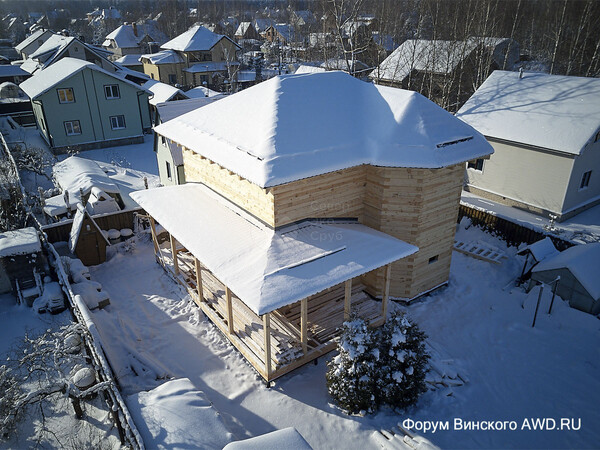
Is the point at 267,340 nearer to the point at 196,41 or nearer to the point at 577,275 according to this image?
the point at 577,275

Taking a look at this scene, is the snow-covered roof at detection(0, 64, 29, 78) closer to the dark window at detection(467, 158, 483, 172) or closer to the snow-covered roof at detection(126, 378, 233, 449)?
the dark window at detection(467, 158, 483, 172)

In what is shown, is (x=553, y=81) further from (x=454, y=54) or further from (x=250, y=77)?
(x=250, y=77)

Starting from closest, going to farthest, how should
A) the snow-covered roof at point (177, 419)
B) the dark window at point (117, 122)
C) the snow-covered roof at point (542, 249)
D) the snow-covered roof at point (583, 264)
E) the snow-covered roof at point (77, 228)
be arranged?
the snow-covered roof at point (177, 419)
the snow-covered roof at point (583, 264)
the snow-covered roof at point (542, 249)
the snow-covered roof at point (77, 228)
the dark window at point (117, 122)

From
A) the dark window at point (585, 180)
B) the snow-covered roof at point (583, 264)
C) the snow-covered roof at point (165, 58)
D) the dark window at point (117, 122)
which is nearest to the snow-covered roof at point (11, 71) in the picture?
the snow-covered roof at point (165, 58)

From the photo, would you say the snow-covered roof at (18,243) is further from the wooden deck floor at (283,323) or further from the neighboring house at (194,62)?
the neighboring house at (194,62)

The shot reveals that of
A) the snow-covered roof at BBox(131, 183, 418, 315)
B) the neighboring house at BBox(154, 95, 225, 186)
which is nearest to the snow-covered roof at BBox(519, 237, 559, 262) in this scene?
the snow-covered roof at BBox(131, 183, 418, 315)

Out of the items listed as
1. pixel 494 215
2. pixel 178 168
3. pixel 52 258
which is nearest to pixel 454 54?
pixel 494 215

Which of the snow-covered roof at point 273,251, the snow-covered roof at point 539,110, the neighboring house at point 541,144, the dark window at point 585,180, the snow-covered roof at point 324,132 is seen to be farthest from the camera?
the dark window at point 585,180
